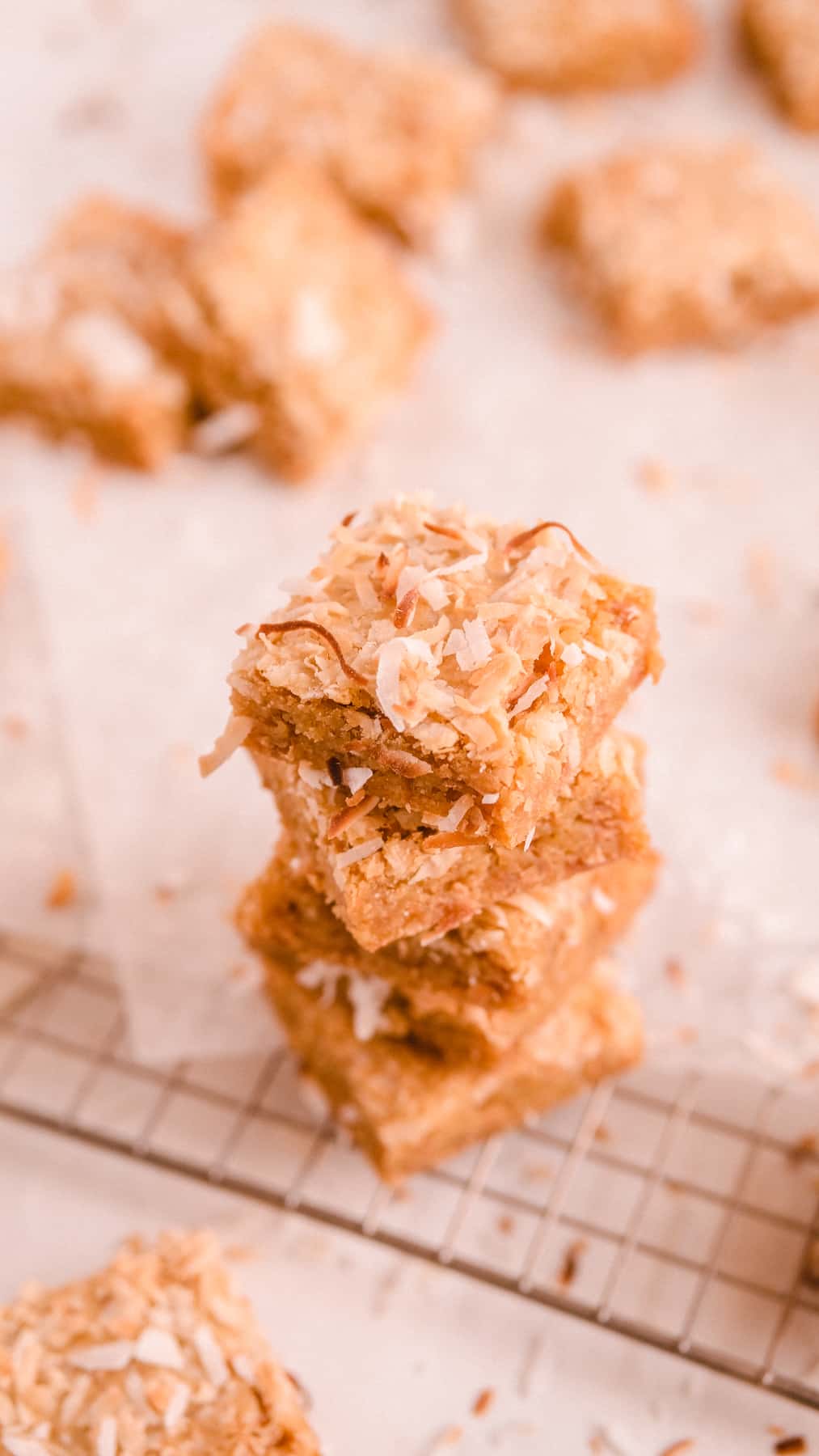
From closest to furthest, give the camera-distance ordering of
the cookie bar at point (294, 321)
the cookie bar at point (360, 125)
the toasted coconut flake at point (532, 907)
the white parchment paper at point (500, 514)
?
the toasted coconut flake at point (532, 907) < the white parchment paper at point (500, 514) < the cookie bar at point (294, 321) < the cookie bar at point (360, 125)

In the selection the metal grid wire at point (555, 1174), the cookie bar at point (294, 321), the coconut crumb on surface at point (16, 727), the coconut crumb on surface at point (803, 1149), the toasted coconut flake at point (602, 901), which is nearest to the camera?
the toasted coconut flake at point (602, 901)

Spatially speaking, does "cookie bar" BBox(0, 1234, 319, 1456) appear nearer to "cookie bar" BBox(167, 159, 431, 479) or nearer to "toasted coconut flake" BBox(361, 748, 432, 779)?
"toasted coconut flake" BBox(361, 748, 432, 779)

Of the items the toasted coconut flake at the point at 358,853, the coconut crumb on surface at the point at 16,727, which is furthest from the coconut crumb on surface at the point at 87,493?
the toasted coconut flake at the point at 358,853

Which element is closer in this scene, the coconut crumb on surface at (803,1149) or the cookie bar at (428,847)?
the cookie bar at (428,847)

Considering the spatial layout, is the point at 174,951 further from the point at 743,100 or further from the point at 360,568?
the point at 743,100

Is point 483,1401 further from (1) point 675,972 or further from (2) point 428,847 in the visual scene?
(2) point 428,847

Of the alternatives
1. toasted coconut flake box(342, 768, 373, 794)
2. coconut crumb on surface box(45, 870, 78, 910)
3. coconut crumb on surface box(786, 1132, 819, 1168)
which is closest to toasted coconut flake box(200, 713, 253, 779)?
toasted coconut flake box(342, 768, 373, 794)

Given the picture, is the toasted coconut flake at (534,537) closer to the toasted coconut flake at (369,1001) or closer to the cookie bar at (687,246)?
the toasted coconut flake at (369,1001)
